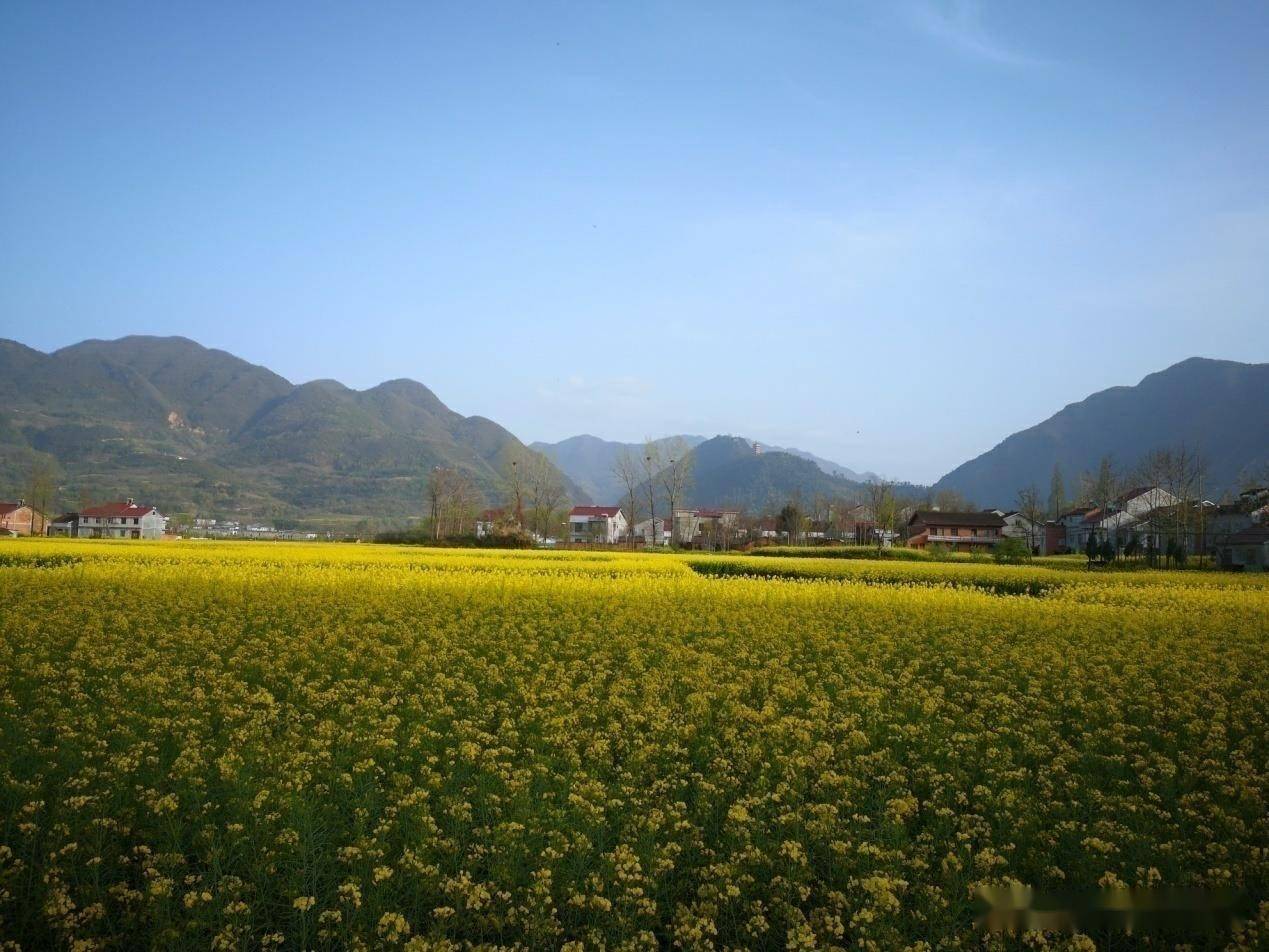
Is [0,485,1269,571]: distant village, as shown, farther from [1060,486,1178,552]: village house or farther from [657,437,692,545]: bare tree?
[657,437,692,545]: bare tree

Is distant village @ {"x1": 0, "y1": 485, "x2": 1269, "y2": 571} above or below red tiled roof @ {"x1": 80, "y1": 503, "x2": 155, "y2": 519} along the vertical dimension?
below

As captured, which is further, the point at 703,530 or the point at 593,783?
the point at 703,530

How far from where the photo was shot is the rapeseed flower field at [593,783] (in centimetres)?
640

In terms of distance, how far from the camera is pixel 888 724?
11086mm

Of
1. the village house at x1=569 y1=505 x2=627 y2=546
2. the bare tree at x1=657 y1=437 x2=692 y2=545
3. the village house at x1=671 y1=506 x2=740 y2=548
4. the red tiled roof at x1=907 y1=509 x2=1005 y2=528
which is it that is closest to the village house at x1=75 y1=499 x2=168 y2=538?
the village house at x1=569 y1=505 x2=627 y2=546

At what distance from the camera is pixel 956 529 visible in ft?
320

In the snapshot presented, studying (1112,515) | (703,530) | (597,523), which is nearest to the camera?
(1112,515)

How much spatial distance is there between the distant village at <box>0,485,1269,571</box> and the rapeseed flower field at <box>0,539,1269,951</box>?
4412cm

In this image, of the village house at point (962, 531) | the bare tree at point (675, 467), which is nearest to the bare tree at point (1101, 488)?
the village house at point (962, 531)

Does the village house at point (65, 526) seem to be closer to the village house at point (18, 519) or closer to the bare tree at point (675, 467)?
the village house at point (18, 519)

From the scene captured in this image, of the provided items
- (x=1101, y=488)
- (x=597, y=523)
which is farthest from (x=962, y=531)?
(x=597, y=523)

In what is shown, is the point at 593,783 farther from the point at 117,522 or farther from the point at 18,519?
the point at 18,519

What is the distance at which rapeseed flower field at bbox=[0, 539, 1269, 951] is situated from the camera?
6.40 meters

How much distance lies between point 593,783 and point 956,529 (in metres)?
97.8
